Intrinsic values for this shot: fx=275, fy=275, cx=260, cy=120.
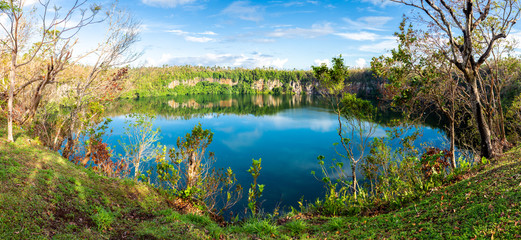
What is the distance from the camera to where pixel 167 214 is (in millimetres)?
7117

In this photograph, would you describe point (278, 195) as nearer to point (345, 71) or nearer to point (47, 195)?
point (345, 71)

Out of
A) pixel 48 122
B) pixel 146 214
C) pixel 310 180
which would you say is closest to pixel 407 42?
pixel 146 214

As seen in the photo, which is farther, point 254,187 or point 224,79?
point 224,79

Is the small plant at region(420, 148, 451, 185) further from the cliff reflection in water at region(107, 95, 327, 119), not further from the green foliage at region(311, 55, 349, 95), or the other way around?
the cliff reflection in water at region(107, 95, 327, 119)

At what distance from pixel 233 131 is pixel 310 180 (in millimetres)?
18606

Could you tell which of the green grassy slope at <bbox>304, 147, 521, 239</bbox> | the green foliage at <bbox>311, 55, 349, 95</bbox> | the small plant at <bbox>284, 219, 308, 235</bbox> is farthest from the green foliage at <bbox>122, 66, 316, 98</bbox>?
the green grassy slope at <bbox>304, 147, 521, 239</bbox>

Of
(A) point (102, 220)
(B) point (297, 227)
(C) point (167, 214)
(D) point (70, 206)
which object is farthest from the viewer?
(C) point (167, 214)

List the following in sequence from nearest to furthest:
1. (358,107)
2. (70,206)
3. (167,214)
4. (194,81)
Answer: (70,206)
(167,214)
(358,107)
(194,81)

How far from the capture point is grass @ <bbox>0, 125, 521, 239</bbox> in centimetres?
438

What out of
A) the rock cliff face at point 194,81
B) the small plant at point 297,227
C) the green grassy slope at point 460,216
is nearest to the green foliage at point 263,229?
the small plant at point 297,227

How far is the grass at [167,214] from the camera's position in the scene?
4.38m

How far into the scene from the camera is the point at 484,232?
3855mm

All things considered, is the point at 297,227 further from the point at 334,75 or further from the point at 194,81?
the point at 194,81

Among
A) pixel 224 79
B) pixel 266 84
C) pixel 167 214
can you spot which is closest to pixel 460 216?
pixel 167 214
